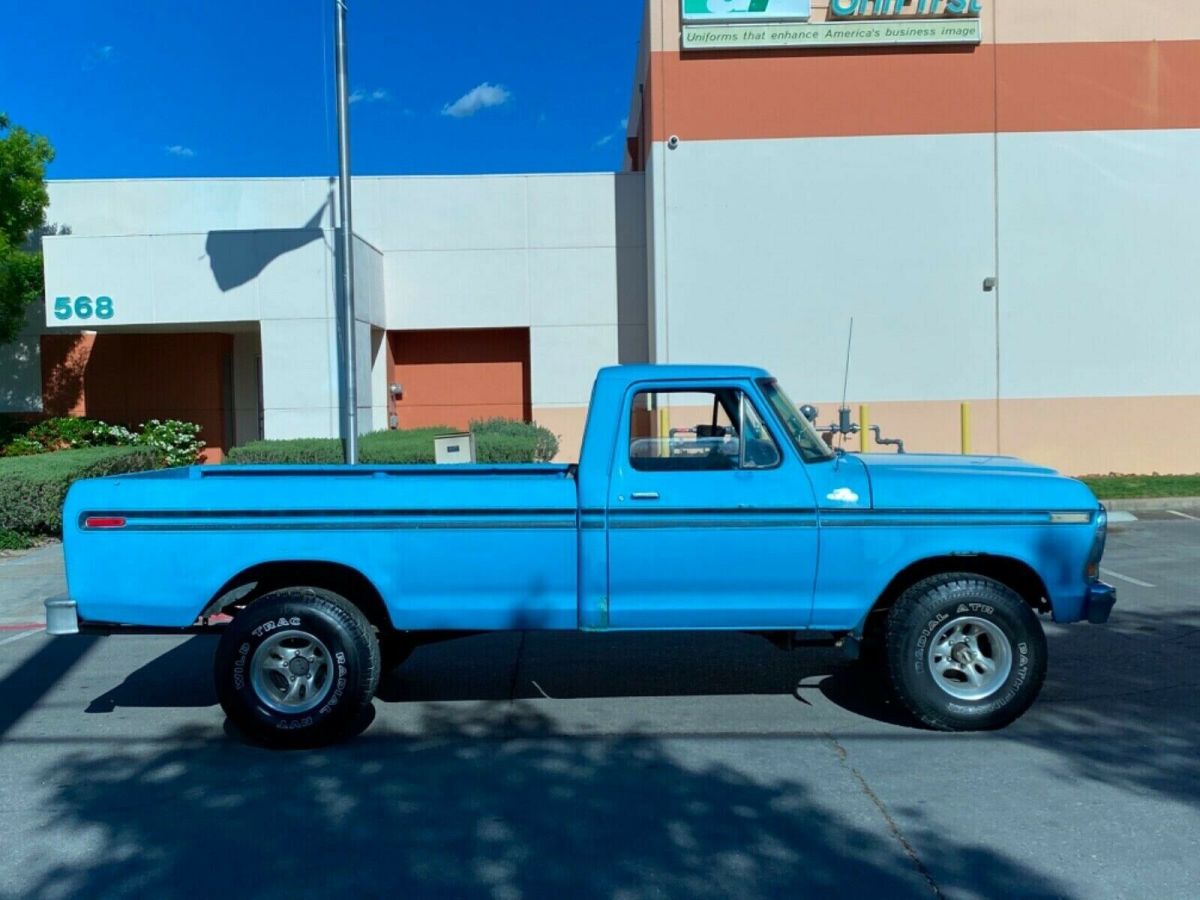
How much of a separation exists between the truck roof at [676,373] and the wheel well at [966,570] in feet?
4.48

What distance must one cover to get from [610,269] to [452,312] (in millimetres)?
3191

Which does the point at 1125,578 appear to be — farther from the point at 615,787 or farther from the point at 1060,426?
the point at 1060,426

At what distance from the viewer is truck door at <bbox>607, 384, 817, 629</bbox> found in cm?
586

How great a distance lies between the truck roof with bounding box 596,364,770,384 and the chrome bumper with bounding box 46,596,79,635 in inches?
121

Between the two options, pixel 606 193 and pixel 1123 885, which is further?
pixel 606 193

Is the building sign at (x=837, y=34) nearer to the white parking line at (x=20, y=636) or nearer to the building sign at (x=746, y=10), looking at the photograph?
the building sign at (x=746, y=10)

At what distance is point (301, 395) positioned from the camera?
712 inches

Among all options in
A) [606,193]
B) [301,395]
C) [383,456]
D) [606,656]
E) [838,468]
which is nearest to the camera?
[838,468]

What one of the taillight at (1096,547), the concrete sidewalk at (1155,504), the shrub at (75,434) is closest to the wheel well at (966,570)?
the taillight at (1096,547)

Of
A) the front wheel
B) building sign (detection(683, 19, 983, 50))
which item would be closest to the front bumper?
the front wheel

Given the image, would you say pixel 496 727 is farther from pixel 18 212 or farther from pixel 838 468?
pixel 18 212

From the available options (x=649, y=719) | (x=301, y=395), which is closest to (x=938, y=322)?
(x=301, y=395)

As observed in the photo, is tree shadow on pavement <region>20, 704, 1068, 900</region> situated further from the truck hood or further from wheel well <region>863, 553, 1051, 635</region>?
the truck hood

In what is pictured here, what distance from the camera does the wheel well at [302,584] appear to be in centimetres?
598
